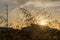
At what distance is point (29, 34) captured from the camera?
14.9ft

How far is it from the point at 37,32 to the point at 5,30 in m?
0.78

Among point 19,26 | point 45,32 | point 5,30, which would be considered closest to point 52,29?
point 45,32

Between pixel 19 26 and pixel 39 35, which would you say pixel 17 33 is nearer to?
pixel 19 26

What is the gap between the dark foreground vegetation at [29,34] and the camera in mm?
4480

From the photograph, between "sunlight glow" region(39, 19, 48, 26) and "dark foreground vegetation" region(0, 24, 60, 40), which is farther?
"sunlight glow" region(39, 19, 48, 26)

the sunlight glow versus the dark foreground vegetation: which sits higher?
the sunlight glow

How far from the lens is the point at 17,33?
14.8 feet

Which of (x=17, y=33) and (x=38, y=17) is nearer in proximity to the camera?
(x=17, y=33)

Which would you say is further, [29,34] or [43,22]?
[43,22]

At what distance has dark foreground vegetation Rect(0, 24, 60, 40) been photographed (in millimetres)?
4480

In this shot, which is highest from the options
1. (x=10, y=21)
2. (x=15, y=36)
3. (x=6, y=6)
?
(x=6, y=6)

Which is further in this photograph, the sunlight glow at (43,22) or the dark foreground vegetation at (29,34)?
the sunlight glow at (43,22)

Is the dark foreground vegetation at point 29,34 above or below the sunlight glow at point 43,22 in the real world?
below

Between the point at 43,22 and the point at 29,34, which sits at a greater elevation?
the point at 43,22
